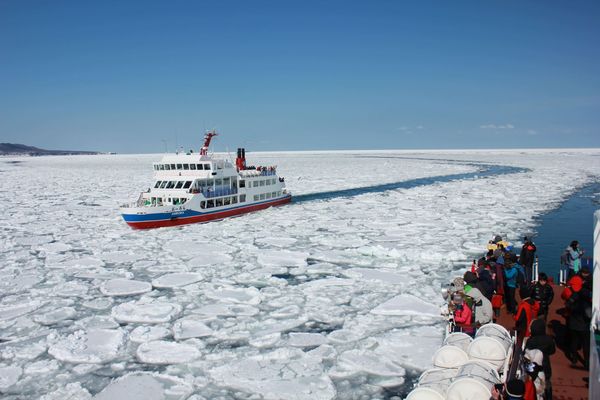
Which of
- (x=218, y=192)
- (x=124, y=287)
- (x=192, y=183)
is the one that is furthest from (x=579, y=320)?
(x=218, y=192)

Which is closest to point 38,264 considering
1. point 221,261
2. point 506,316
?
point 221,261

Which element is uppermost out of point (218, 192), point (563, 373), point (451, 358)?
point (218, 192)

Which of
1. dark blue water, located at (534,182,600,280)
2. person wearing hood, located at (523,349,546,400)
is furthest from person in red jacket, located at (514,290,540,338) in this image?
dark blue water, located at (534,182,600,280)

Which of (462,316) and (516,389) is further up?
(516,389)

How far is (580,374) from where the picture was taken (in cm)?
634

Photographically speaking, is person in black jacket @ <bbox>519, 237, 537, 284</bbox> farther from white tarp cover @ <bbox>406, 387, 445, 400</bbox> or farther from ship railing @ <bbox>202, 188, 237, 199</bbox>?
ship railing @ <bbox>202, 188, 237, 199</bbox>

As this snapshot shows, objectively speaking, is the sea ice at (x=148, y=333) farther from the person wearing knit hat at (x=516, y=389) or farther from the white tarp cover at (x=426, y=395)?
the person wearing knit hat at (x=516, y=389)

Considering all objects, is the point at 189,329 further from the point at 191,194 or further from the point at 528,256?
the point at 191,194

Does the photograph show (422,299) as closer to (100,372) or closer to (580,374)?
(580,374)

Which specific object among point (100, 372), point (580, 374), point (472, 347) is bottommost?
point (100, 372)

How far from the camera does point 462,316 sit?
742 centimetres

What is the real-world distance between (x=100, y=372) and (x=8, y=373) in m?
1.56

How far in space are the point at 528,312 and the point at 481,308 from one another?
0.77m

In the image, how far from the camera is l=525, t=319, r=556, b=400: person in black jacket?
5.60 meters
